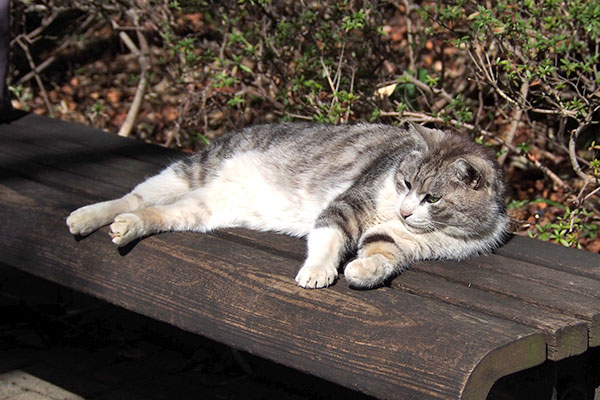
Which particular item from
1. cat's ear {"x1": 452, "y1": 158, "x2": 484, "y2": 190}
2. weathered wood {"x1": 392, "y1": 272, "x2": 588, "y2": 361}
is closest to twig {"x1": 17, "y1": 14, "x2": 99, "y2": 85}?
cat's ear {"x1": 452, "y1": 158, "x2": 484, "y2": 190}

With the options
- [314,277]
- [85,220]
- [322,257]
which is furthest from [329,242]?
[85,220]

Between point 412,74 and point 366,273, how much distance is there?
103 inches

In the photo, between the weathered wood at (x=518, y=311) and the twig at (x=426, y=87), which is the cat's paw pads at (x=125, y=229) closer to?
the weathered wood at (x=518, y=311)

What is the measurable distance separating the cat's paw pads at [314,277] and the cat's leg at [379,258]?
0.20ft

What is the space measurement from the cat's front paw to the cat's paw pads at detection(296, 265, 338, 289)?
0.20 feet

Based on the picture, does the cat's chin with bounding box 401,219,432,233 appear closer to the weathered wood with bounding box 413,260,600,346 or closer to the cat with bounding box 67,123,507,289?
the cat with bounding box 67,123,507,289

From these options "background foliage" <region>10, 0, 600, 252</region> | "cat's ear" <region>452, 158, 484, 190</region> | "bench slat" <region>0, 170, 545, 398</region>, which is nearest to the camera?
"bench slat" <region>0, 170, 545, 398</region>

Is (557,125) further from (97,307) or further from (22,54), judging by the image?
(22,54)

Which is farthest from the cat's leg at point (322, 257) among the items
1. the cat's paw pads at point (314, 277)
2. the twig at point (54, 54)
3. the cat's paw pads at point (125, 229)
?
the twig at point (54, 54)

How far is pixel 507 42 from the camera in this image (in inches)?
159

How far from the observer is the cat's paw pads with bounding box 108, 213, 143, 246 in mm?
2598

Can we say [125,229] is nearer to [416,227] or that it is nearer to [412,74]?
[416,227]

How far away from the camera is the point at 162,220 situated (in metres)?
2.82

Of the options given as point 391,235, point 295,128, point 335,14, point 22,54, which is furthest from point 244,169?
point 22,54
